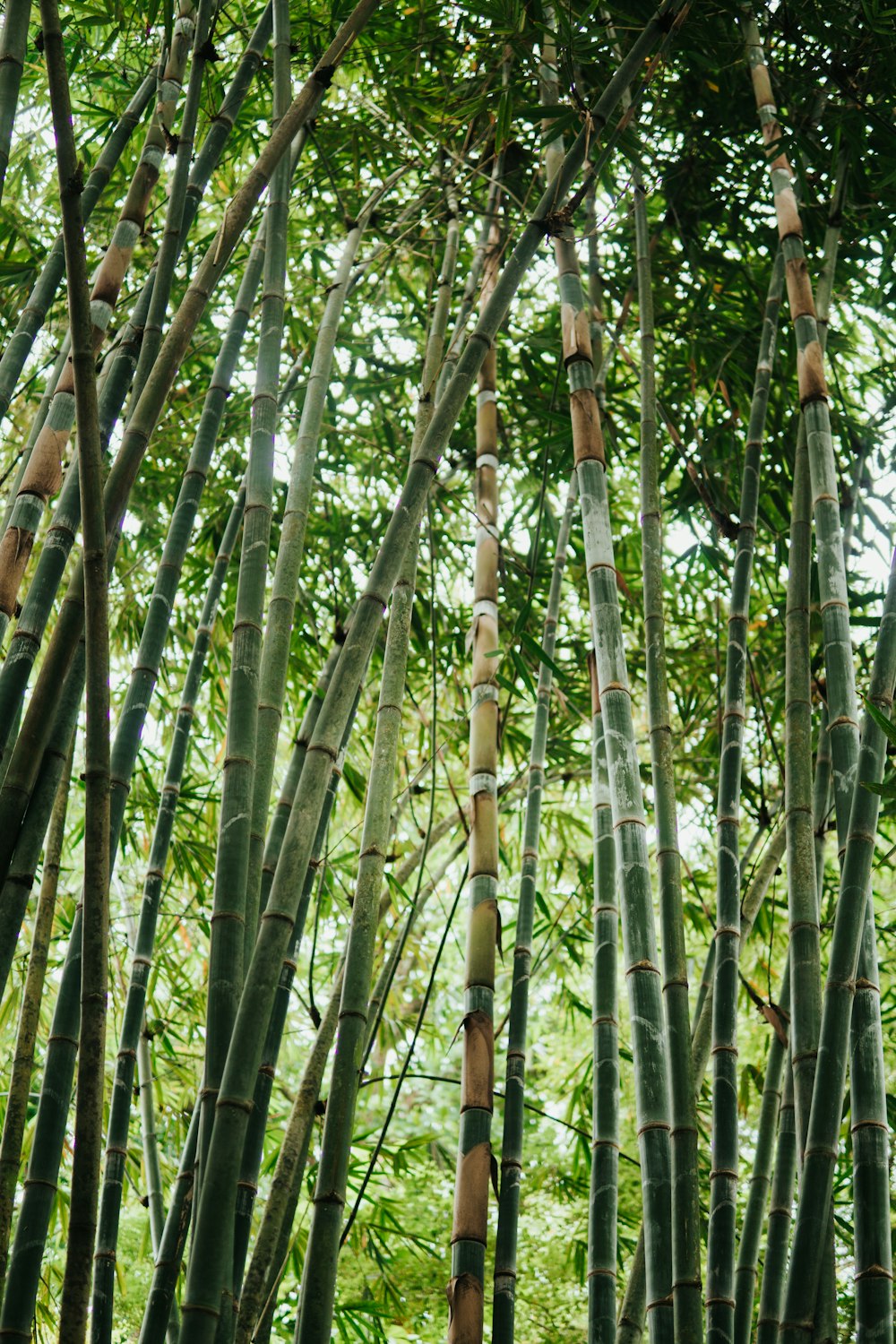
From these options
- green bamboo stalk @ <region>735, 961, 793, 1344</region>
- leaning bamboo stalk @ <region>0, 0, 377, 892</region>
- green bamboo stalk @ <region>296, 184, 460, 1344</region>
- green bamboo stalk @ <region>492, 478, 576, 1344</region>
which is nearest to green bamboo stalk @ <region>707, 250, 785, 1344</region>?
green bamboo stalk @ <region>735, 961, 793, 1344</region>

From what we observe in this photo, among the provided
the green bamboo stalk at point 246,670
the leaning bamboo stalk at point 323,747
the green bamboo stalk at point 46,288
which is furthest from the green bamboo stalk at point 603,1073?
the green bamboo stalk at point 46,288

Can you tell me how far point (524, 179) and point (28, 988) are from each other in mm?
2199

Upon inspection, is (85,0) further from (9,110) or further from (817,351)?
(817,351)

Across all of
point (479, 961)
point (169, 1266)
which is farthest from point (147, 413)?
point (169, 1266)

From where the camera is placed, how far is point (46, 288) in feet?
6.33

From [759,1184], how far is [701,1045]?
0.29 metres

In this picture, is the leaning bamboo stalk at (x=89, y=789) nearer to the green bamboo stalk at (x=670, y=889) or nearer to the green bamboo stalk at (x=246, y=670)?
the green bamboo stalk at (x=246, y=670)

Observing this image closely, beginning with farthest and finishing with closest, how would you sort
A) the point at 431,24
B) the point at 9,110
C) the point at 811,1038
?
the point at 431,24 → the point at 9,110 → the point at 811,1038

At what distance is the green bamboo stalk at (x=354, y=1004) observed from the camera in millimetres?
1295

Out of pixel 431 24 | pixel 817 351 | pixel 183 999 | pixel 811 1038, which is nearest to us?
pixel 811 1038

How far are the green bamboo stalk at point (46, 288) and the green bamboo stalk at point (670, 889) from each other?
0.93 meters

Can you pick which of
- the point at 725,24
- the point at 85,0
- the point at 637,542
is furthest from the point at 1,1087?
the point at 725,24

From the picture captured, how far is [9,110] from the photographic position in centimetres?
163

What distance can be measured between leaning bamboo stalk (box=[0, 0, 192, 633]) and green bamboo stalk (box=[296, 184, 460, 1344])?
0.48 metres
